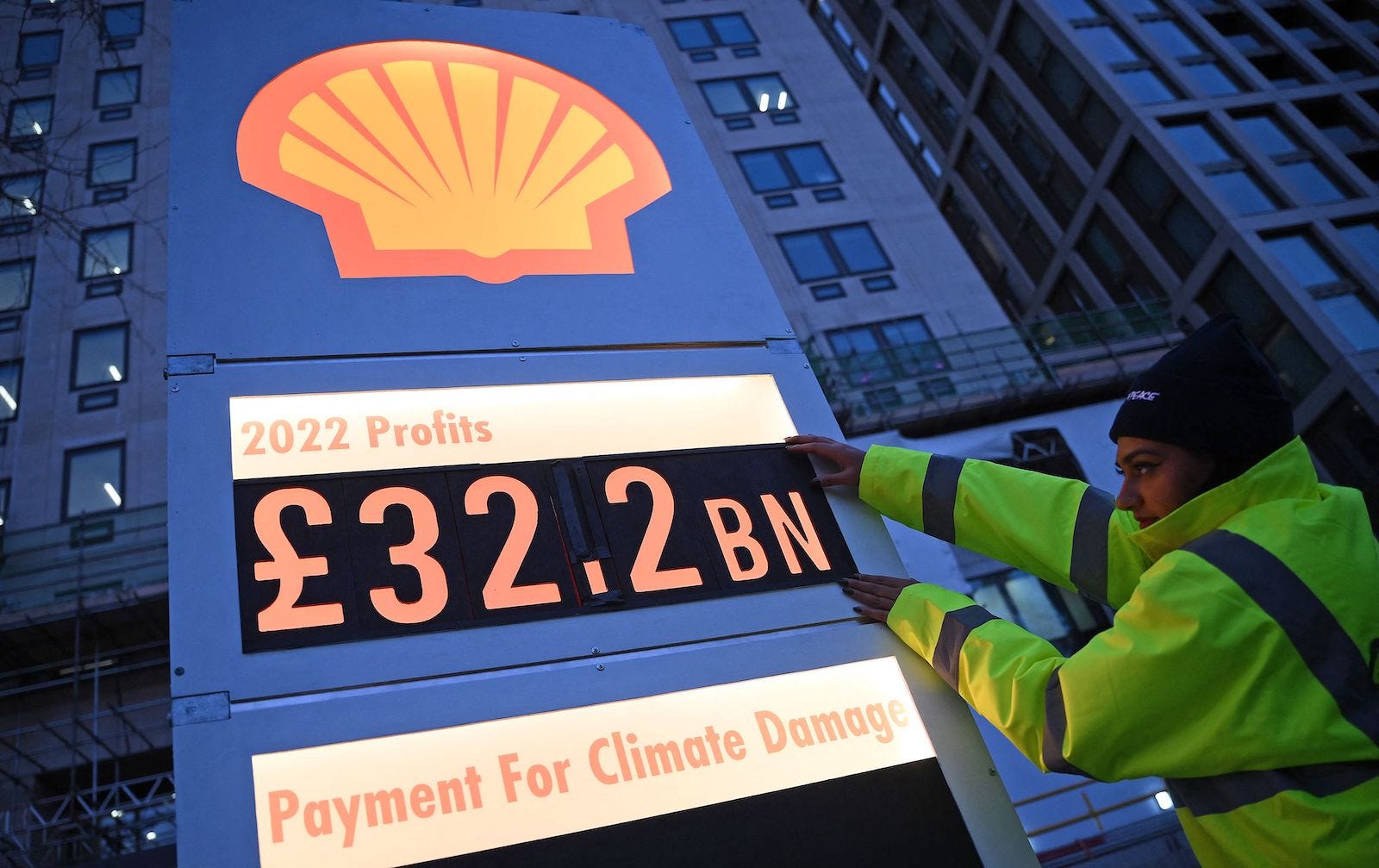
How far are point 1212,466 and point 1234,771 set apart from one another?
2.71 feet

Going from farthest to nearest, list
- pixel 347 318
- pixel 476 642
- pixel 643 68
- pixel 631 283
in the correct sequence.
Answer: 1. pixel 643 68
2. pixel 631 283
3. pixel 347 318
4. pixel 476 642

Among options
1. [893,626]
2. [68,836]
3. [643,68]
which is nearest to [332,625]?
[893,626]

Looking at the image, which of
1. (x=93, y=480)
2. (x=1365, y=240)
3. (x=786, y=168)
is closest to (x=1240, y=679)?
(x=93, y=480)

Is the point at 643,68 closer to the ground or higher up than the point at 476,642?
higher up

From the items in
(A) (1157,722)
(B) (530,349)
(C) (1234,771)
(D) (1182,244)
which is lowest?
(C) (1234,771)

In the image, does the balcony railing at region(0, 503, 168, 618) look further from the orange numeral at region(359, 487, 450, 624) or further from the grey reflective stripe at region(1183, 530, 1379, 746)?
the grey reflective stripe at region(1183, 530, 1379, 746)

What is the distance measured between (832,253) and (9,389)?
49.0 feet

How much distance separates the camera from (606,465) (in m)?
3.22

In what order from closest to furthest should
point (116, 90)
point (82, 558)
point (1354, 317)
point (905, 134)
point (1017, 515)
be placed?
point (1017, 515)
point (82, 558)
point (1354, 317)
point (116, 90)
point (905, 134)

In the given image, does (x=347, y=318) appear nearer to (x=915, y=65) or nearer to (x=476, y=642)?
(x=476, y=642)

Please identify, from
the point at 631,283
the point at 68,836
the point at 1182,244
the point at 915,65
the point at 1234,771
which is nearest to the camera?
the point at 1234,771

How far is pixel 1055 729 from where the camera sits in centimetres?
268

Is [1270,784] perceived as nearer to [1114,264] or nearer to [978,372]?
[978,372]

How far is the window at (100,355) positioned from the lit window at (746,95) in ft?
41.4
